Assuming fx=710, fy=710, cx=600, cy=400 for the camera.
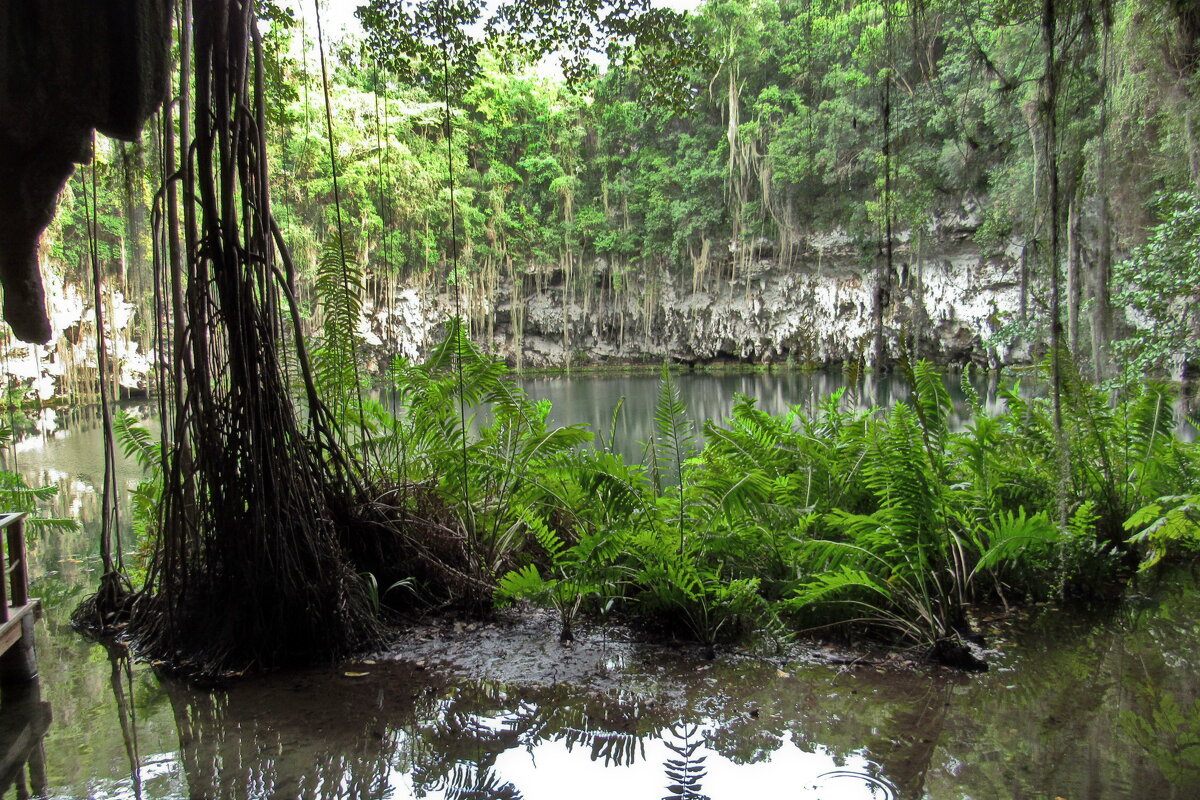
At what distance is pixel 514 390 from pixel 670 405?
1.09 metres

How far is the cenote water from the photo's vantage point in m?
2.00

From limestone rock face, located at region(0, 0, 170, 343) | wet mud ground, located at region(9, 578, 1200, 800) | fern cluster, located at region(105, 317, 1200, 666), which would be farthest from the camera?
fern cluster, located at region(105, 317, 1200, 666)

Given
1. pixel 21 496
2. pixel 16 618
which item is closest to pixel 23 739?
pixel 16 618

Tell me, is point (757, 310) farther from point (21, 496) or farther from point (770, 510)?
point (21, 496)

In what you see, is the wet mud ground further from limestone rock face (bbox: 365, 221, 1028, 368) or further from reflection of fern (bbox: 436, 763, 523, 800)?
limestone rock face (bbox: 365, 221, 1028, 368)

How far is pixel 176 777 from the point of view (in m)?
2.07

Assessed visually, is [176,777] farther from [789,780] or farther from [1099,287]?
[1099,287]

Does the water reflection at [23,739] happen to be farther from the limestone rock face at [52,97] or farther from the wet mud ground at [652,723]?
the limestone rock face at [52,97]

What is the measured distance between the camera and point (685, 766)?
2111mm

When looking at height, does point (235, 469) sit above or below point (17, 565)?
above

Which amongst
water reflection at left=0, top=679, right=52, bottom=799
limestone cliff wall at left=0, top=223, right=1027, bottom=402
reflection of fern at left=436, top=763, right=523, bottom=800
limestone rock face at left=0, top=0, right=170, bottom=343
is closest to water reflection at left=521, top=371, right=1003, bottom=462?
limestone cliff wall at left=0, top=223, right=1027, bottom=402

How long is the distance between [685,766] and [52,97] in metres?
2.21

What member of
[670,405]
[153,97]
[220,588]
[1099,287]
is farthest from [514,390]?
[1099,287]

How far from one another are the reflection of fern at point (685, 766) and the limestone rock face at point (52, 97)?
1.93 metres
